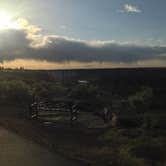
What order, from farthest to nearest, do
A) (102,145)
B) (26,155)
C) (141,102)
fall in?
(141,102) → (102,145) → (26,155)

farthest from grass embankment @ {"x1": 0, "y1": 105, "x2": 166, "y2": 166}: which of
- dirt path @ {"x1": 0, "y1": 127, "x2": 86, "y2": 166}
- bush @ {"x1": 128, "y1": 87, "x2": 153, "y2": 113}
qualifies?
bush @ {"x1": 128, "y1": 87, "x2": 153, "y2": 113}

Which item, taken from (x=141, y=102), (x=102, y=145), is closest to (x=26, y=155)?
(x=102, y=145)

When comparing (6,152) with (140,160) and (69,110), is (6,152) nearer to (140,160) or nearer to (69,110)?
(140,160)

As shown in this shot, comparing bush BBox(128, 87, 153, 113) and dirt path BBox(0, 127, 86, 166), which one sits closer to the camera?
dirt path BBox(0, 127, 86, 166)

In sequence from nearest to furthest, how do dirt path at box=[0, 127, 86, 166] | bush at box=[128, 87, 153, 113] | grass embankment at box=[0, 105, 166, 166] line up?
1. dirt path at box=[0, 127, 86, 166]
2. grass embankment at box=[0, 105, 166, 166]
3. bush at box=[128, 87, 153, 113]

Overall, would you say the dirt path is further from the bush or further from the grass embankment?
the bush

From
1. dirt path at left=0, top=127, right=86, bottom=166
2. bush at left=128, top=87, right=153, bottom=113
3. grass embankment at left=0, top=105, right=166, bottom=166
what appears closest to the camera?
dirt path at left=0, top=127, right=86, bottom=166

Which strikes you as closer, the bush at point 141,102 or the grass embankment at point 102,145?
the grass embankment at point 102,145

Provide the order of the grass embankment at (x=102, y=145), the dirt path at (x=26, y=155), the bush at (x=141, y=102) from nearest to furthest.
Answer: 1. the dirt path at (x=26, y=155)
2. the grass embankment at (x=102, y=145)
3. the bush at (x=141, y=102)

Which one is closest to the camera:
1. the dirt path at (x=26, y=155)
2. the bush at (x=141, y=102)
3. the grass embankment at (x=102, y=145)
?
the dirt path at (x=26, y=155)

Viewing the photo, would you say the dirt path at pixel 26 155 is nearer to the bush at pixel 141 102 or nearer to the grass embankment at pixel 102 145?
the grass embankment at pixel 102 145

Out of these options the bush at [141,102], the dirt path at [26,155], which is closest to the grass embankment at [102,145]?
the dirt path at [26,155]

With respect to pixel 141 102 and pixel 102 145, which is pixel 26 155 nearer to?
pixel 102 145

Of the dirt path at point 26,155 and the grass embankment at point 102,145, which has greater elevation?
the dirt path at point 26,155
